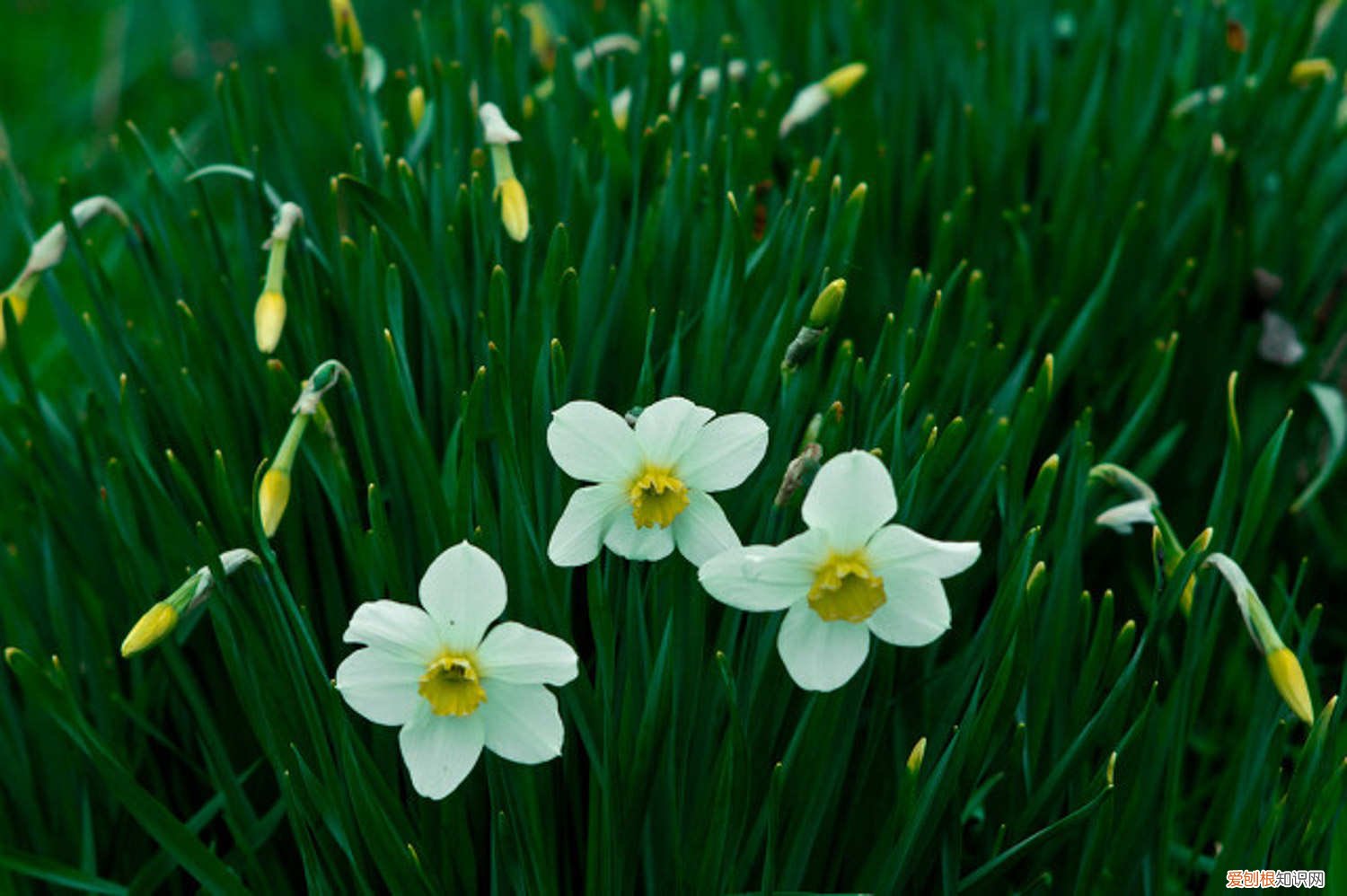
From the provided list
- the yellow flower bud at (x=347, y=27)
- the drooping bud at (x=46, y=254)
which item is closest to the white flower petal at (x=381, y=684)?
the drooping bud at (x=46, y=254)

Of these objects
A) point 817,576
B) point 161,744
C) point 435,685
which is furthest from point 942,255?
point 161,744

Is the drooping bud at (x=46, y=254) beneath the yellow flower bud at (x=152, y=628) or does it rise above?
above

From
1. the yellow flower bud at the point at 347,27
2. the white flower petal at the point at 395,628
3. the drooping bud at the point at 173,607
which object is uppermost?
the yellow flower bud at the point at 347,27

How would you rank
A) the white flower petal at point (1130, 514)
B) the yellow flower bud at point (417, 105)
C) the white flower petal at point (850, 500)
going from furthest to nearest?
the yellow flower bud at point (417, 105) → the white flower petal at point (1130, 514) → the white flower petal at point (850, 500)

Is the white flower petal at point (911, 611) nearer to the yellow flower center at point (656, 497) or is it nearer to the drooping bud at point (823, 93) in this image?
the yellow flower center at point (656, 497)

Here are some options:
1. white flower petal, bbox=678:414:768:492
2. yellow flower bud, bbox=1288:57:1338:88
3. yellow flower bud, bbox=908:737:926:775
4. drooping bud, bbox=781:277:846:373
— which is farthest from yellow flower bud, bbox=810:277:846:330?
yellow flower bud, bbox=1288:57:1338:88
